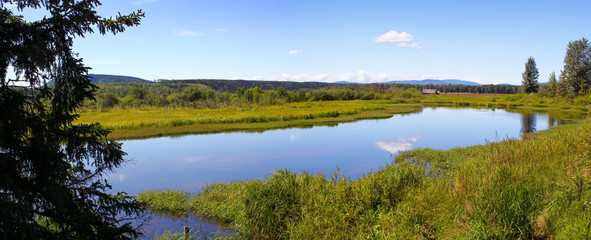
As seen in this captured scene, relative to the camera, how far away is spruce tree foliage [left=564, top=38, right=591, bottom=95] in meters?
47.6

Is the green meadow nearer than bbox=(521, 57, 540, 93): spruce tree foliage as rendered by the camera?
Yes

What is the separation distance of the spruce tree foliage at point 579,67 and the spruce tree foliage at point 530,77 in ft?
35.6

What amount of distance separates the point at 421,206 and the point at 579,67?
58.9m

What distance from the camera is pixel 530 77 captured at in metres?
61.2

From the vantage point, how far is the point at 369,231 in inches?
227

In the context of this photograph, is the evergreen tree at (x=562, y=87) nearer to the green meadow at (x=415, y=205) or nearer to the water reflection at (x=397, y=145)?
the water reflection at (x=397, y=145)

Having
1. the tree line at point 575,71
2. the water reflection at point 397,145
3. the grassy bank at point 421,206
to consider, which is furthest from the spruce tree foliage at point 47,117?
the tree line at point 575,71

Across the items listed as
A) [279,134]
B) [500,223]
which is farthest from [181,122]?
[500,223]

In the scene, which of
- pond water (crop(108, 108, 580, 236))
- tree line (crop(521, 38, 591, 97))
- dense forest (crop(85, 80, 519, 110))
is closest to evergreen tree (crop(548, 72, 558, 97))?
tree line (crop(521, 38, 591, 97))

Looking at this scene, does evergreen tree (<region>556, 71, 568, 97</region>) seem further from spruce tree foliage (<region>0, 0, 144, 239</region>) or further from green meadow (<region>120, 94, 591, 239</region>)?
spruce tree foliage (<region>0, 0, 144, 239</region>)

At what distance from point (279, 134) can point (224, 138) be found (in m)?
3.81

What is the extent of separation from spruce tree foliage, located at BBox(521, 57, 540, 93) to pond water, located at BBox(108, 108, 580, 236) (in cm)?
4699

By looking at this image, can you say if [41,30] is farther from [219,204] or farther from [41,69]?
[219,204]

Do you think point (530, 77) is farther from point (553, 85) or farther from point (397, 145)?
point (397, 145)
